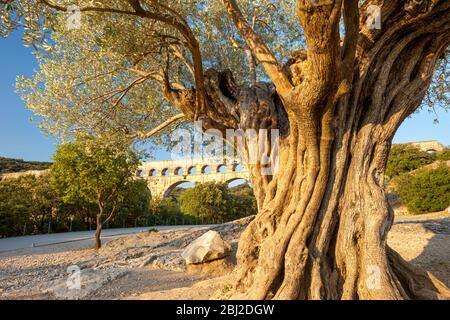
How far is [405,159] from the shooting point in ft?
83.4

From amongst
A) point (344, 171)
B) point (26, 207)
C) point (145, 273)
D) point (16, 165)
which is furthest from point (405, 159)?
point (16, 165)

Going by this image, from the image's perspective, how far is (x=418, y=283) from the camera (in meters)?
3.86

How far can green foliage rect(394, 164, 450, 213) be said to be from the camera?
1728cm

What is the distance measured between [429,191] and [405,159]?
28.1 ft

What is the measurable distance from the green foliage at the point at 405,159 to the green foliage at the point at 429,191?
6.88 metres

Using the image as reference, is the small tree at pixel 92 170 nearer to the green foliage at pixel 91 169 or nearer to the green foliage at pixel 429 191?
the green foliage at pixel 91 169

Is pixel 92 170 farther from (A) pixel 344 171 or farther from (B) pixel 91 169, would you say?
(A) pixel 344 171

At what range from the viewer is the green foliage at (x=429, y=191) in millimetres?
17281

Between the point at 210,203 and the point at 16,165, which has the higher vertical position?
the point at 16,165

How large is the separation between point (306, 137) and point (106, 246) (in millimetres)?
11727

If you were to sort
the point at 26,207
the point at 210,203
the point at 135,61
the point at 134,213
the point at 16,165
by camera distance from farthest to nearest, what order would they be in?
the point at 16,165 → the point at 210,203 → the point at 134,213 → the point at 26,207 → the point at 135,61
